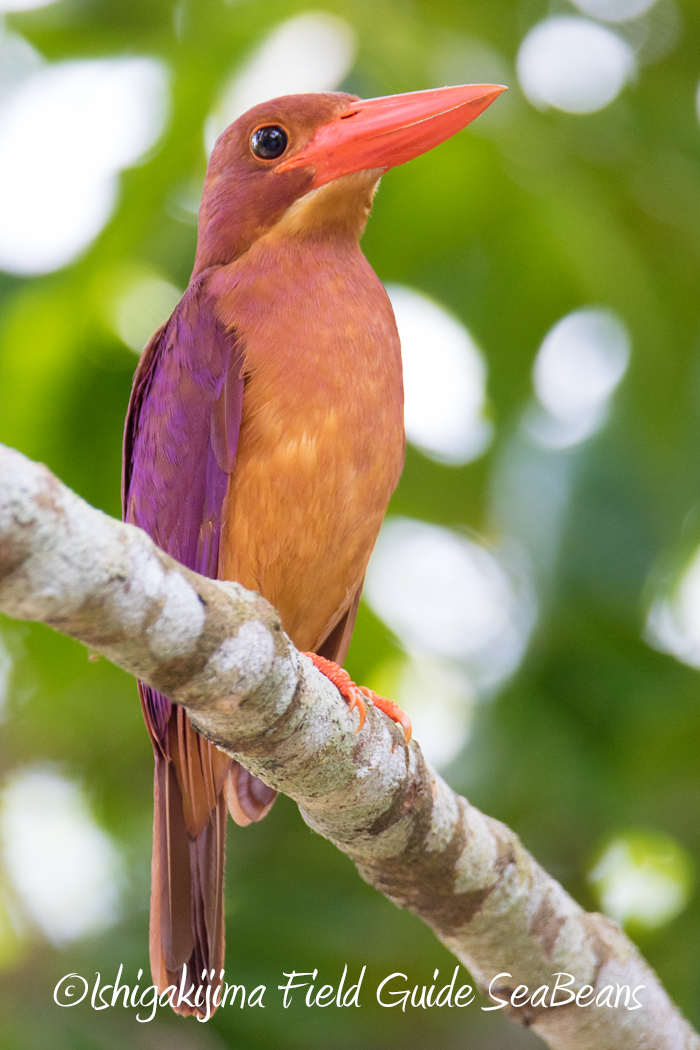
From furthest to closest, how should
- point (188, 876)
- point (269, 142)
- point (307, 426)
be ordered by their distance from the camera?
point (269, 142) → point (188, 876) → point (307, 426)

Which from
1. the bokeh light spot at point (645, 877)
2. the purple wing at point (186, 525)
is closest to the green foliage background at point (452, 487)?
the bokeh light spot at point (645, 877)

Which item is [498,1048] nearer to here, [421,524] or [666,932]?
[666,932]

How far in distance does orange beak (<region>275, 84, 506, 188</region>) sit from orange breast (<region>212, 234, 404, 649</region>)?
9.2 inches

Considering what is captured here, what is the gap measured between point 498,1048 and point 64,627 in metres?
2.79

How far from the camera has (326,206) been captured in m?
2.69

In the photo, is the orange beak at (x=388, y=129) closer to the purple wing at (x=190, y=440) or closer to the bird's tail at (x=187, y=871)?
the purple wing at (x=190, y=440)

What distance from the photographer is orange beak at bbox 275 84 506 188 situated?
8.41ft

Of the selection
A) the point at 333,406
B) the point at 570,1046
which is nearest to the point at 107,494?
the point at 333,406

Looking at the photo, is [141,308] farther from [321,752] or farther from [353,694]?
[321,752]

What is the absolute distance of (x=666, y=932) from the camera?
3502mm

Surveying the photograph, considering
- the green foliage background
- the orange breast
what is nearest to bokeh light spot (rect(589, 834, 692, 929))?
the green foliage background

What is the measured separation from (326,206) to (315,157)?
0.12 m

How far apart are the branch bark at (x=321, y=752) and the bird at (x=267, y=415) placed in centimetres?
26

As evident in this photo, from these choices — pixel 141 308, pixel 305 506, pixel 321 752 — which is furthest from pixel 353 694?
pixel 141 308
